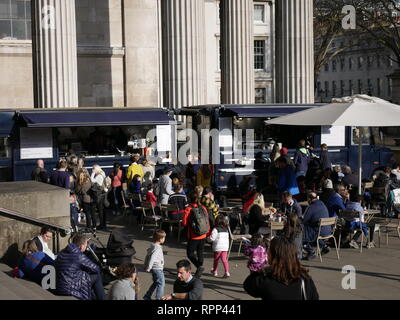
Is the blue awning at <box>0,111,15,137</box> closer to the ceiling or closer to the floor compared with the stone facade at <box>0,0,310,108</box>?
closer to the floor

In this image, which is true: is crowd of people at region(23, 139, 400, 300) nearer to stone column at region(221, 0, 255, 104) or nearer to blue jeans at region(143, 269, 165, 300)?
blue jeans at region(143, 269, 165, 300)

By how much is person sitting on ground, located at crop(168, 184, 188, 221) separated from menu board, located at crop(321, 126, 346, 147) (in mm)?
8280

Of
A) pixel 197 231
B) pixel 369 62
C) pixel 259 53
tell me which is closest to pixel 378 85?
pixel 369 62

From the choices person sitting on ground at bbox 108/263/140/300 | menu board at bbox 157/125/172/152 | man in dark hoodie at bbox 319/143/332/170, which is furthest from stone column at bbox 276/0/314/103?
person sitting on ground at bbox 108/263/140/300

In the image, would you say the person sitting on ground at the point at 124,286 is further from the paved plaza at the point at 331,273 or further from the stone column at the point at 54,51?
the stone column at the point at 54,51

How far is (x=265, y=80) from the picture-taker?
196 feet

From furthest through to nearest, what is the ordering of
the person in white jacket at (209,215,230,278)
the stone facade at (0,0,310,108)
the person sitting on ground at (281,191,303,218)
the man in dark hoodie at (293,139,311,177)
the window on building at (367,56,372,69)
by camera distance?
the window on building at (367,56,372,69) < the stone facade at (0,0,310,108) < the man in dark hoodie at (293,139,311,177) < the person sitting on ground at (281,191,303,218) < the person in white jacket at (209,215,230,278)

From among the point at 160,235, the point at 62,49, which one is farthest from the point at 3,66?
the point at 160,235

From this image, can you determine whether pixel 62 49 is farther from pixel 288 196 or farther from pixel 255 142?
pixel 288 196

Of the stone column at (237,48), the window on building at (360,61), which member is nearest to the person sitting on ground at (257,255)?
the stone column at (237,48)

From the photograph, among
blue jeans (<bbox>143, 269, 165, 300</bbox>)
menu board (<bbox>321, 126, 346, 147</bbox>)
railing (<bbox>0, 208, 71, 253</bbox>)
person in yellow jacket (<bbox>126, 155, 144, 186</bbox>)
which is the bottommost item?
blue jeans (<bbox>143, 269, 165, 300</bbox>)

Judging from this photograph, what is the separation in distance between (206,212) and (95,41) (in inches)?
789

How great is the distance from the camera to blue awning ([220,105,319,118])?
77.3 ft
